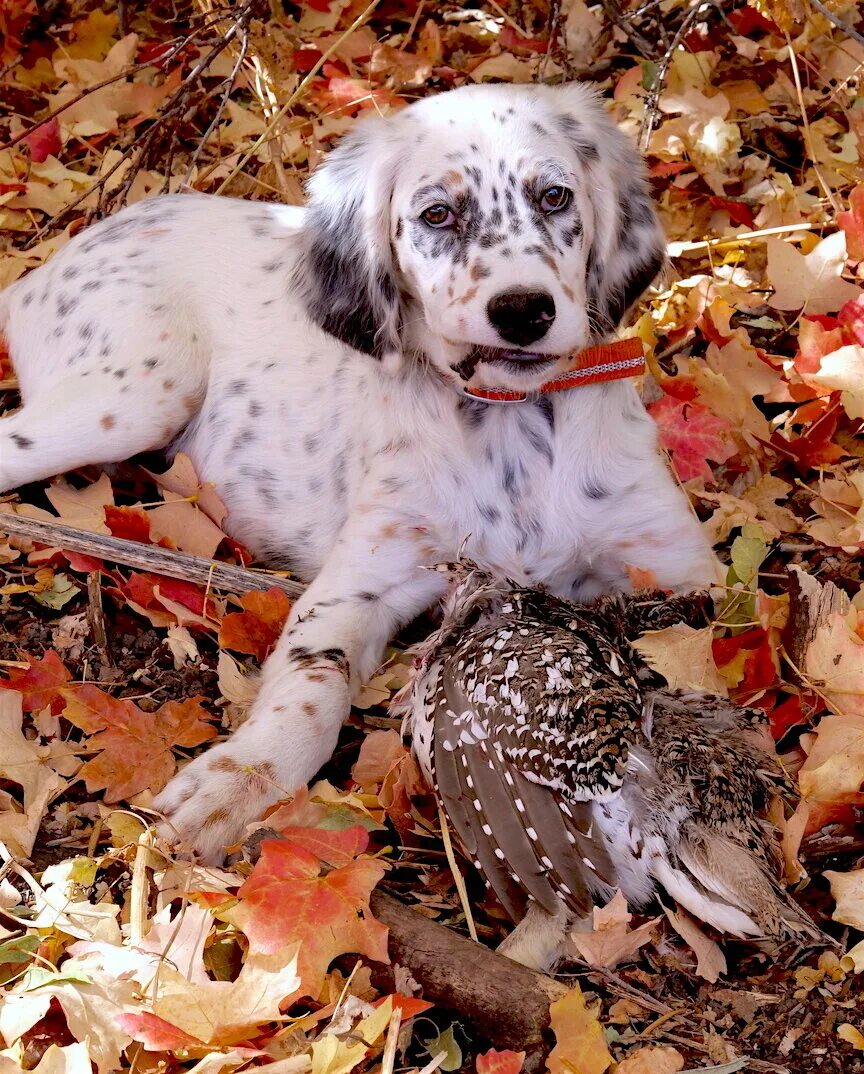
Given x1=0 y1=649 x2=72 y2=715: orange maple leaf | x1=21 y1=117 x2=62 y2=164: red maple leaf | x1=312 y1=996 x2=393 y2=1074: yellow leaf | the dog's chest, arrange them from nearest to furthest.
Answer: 1. x1=312 y1=996 x2=393 y2=1074: yellow leaf
2. x1=0 y1=649 x2=72 y2=715: orange maple leaf
3. the dog's chest
4. x1=21 y1=117 x2=62 y2=164: red maple leaf

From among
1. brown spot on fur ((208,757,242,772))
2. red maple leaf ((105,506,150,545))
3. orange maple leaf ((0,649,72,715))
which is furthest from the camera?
red maple leaf ((105,506,150,545))

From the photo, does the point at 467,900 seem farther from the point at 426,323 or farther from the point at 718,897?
the point at 426,323

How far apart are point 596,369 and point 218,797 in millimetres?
1287

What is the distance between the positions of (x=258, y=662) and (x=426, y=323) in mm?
932

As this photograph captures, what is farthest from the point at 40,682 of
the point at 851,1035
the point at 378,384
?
the point at 851,1035

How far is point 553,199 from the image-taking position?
108 inches

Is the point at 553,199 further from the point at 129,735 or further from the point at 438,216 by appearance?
the point at 129,735

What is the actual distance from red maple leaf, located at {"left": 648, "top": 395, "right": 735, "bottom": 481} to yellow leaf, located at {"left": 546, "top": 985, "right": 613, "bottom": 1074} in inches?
72.4

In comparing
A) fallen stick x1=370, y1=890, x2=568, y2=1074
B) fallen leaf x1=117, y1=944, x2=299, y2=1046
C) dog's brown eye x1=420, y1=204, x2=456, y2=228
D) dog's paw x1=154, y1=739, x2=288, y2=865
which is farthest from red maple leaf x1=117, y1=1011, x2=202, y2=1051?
dog's brown eye x1=420, y1=204, x2=456, y2=228

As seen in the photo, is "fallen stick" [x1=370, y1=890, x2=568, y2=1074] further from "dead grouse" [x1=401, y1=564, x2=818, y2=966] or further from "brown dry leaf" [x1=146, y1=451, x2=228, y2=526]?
"brown dry leaf" [x1=146, y1=451, x2=228, y2=526]

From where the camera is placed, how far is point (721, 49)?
4691 millimetres

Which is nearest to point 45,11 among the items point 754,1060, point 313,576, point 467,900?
point 313,576

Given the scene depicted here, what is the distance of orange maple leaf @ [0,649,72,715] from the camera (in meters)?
2.86

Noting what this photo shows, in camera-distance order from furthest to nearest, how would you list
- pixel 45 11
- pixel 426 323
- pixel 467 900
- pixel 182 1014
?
pixel 45 11, pixel 426 323, pixel 467 900, pixel 182 1014
